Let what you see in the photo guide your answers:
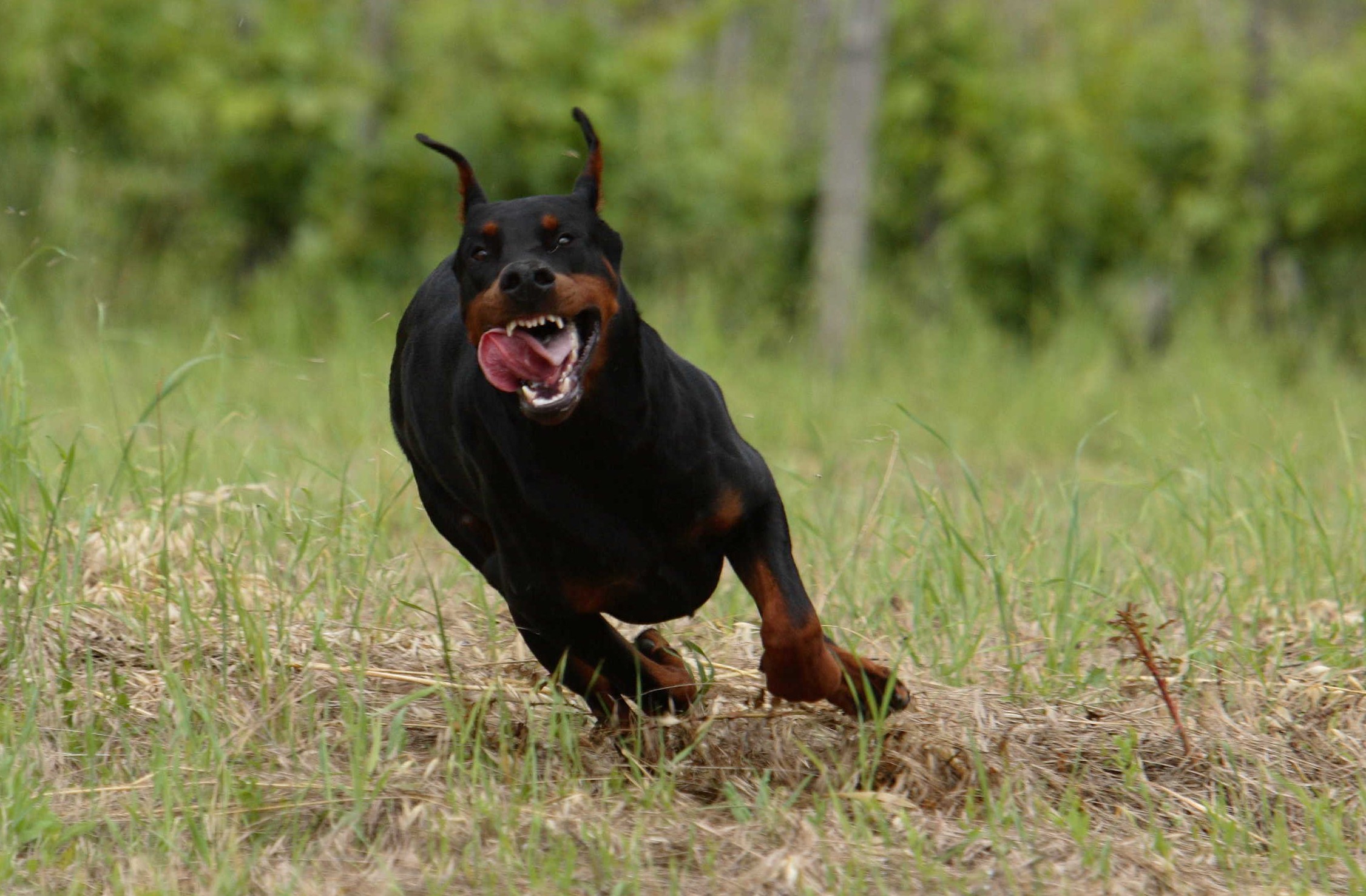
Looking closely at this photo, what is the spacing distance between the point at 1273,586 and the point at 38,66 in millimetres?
8202

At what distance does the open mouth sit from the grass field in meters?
0.75

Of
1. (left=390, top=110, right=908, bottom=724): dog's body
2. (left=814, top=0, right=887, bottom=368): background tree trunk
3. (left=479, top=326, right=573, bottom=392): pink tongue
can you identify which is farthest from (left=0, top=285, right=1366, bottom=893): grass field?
(left=814, top=0, right=887, bottom=368): background tree trunk

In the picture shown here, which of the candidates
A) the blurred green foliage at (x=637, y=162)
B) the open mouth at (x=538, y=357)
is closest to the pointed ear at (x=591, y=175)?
the open mouth at (x=538, y=357)

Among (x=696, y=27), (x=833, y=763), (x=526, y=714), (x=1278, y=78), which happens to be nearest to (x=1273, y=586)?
(x=833, y=763)

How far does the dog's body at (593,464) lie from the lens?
9.50 feet

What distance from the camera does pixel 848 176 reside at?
391 inches

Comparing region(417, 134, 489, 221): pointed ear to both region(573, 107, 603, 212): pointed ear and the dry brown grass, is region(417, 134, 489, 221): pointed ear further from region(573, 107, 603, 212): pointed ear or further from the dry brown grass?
the dry brown grass

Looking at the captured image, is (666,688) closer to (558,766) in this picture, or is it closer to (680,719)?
(680,719)

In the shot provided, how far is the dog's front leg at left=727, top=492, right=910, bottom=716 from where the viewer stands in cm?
296

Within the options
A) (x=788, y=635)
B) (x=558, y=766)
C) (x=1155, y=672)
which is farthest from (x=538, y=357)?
(x=1155, y=672)

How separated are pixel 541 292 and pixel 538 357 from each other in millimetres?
138

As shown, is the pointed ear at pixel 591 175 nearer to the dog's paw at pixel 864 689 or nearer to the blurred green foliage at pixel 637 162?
the dog's paw at pixel 864 689

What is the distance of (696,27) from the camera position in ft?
36.6

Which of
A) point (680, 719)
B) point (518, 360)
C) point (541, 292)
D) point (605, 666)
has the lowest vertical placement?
point (680, 719)
